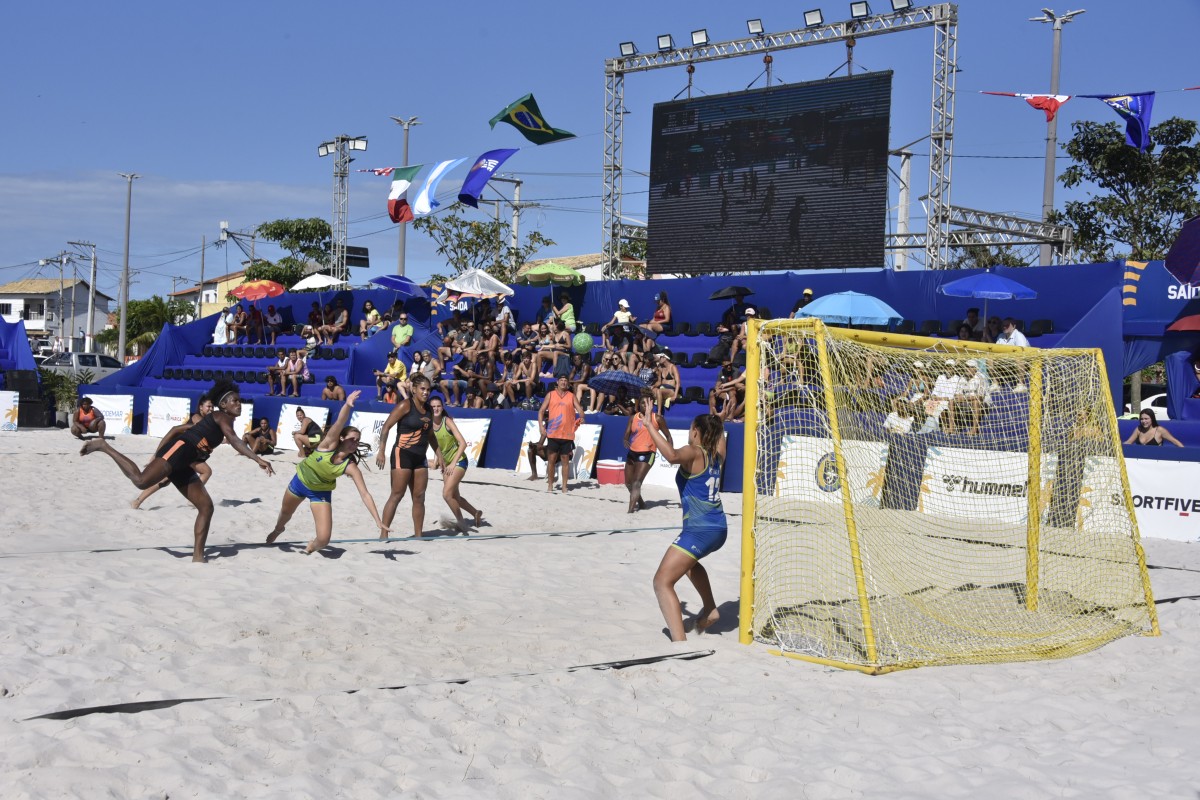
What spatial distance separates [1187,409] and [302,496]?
12374mm

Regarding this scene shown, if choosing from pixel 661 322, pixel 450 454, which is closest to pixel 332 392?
pixel 661 322

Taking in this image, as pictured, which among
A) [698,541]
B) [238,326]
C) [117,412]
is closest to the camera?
[698,541]

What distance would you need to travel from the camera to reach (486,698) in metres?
5.30

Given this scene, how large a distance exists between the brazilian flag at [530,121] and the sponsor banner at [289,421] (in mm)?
7134

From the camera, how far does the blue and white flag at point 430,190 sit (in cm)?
2442

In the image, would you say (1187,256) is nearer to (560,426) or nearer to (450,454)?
(560,426)

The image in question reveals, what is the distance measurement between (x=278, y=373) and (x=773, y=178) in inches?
442

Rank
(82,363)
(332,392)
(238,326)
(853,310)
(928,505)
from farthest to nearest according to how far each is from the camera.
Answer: (82,363)
(238,326)
(332,392)
(853,310)
(928,505)

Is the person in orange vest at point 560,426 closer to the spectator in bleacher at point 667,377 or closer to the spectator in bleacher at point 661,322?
the spectator in bleacher at point 667,377

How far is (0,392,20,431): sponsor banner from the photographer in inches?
903

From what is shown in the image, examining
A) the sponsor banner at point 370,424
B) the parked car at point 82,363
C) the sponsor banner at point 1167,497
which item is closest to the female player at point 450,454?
the sponsor banner at point 1167,497

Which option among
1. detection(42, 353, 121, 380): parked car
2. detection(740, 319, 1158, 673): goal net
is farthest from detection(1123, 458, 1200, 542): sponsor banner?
detection(42, 353, 121, 380): parked car

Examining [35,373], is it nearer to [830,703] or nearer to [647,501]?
[647,501]

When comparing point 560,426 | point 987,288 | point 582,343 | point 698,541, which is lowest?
point 698,541
